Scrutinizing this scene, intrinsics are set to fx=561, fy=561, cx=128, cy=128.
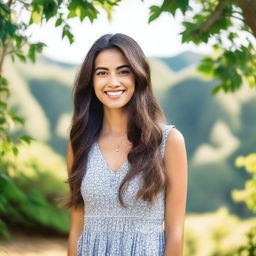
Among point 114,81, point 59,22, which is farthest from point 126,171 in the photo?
point 59,22

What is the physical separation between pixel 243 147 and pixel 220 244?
254 centimetres

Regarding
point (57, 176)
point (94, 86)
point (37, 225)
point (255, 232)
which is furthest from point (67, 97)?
point (94, 86)

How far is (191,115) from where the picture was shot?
10.3 meters

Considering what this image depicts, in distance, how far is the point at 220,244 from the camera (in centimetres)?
825

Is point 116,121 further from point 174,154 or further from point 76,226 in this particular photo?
point 76,226

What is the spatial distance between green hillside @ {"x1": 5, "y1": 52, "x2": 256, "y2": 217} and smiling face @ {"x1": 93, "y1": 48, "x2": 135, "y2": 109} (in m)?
7.05

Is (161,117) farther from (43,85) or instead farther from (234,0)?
(43,85)

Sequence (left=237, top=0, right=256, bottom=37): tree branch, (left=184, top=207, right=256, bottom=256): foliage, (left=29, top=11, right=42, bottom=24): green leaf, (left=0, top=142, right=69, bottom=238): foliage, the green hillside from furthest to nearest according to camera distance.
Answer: the green hillside, (left=184, top=207, right=256, bottom=256): foliage, (left=0, top=142, right=69, bottom=238): foliage, (left=29, top=11, right=42, bottom=24): green leaf, (left=237, top=0, right=256, bottom=37): tree branch

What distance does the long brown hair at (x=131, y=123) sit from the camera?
6.74 ft

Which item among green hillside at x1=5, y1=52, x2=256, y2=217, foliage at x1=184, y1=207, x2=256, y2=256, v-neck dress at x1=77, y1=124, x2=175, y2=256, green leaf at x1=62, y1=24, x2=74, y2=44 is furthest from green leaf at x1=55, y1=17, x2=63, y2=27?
green hillside at x1=5, y1=52, x2=256, y2=217

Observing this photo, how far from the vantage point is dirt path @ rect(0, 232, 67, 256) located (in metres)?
7.50

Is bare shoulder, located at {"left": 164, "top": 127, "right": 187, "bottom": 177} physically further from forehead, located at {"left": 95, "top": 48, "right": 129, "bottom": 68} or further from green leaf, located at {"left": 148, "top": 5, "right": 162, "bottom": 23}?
green leaf, located at {"left": 148, "top": 5, "right": 162, "bottom": 23}

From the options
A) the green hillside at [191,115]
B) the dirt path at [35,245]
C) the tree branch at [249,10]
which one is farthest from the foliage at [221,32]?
the green hillside at [191,115]

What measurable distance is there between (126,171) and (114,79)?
1.14 feet
